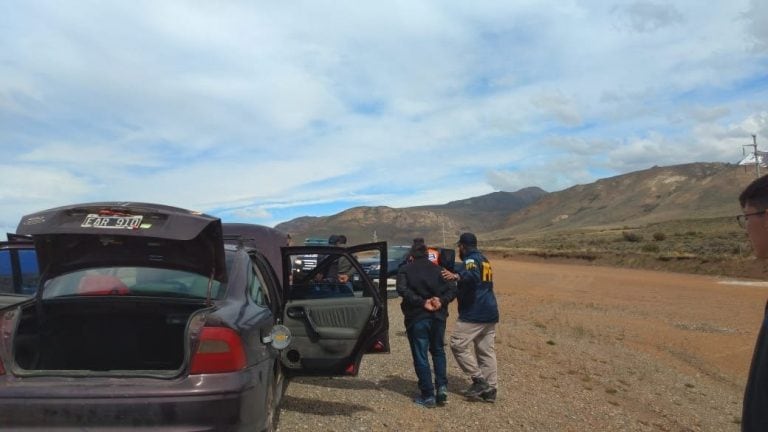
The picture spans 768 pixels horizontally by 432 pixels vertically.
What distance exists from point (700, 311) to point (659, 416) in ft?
35.8

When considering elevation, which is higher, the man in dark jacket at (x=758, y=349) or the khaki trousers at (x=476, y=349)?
the man in dark jacket at (x=758, y=349)

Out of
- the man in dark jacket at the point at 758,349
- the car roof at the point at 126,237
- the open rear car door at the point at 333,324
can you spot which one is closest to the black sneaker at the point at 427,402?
the open rear car door at the point at 333,324

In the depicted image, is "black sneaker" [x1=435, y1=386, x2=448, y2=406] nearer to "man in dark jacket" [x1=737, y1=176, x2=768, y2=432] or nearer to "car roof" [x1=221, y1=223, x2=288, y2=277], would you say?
"car roof" [x1=221, y1=223, x2=288, y2=277]

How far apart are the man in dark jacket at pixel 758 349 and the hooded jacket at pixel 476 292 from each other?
15.8 ft

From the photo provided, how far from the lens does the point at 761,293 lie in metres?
20.1

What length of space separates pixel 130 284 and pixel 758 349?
154 inches

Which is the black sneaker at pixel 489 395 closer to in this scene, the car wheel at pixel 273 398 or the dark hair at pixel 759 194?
the car wheel at pixel 273 398

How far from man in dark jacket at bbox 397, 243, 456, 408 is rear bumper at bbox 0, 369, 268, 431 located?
3415mm

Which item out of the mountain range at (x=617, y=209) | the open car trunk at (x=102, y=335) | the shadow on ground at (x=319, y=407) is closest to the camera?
the open car trunk at (x=102, y=335)

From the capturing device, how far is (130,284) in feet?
14.5

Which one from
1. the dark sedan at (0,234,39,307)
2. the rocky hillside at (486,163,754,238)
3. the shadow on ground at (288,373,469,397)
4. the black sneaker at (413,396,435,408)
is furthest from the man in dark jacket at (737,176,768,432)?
the rocky hillside at (486,163,754,238)

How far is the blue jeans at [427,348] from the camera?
6625 millimetres

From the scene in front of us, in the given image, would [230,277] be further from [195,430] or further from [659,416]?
[659,416]

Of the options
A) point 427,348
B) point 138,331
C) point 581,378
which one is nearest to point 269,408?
point 138,331
